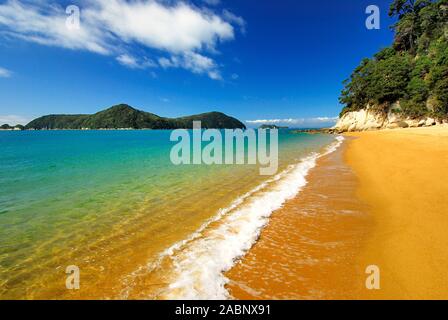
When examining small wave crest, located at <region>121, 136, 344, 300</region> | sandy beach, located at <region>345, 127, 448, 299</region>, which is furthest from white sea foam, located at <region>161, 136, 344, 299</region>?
sandy beach, located at <region>345, 127, 448, 299</region>

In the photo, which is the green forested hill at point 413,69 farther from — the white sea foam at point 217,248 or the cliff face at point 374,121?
the white sea foam at point 217,248

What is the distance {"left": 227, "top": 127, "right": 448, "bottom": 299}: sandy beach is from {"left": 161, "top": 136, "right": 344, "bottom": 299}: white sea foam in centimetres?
26

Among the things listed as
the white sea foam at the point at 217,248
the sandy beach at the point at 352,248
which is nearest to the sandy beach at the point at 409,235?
the sandy beach at the point at 352,248

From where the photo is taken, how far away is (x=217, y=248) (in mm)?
5000

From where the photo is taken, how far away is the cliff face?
158ft

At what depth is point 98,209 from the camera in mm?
8039

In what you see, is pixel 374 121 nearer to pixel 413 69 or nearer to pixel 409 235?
pixel 413 69

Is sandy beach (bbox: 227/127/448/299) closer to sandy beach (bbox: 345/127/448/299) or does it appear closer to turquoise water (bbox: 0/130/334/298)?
sandy beach (bbox: 345/127/448/299)

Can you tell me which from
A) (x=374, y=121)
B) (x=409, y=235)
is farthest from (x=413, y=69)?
(x=409, y=235)

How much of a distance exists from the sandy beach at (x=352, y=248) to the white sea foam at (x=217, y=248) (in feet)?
0.85
